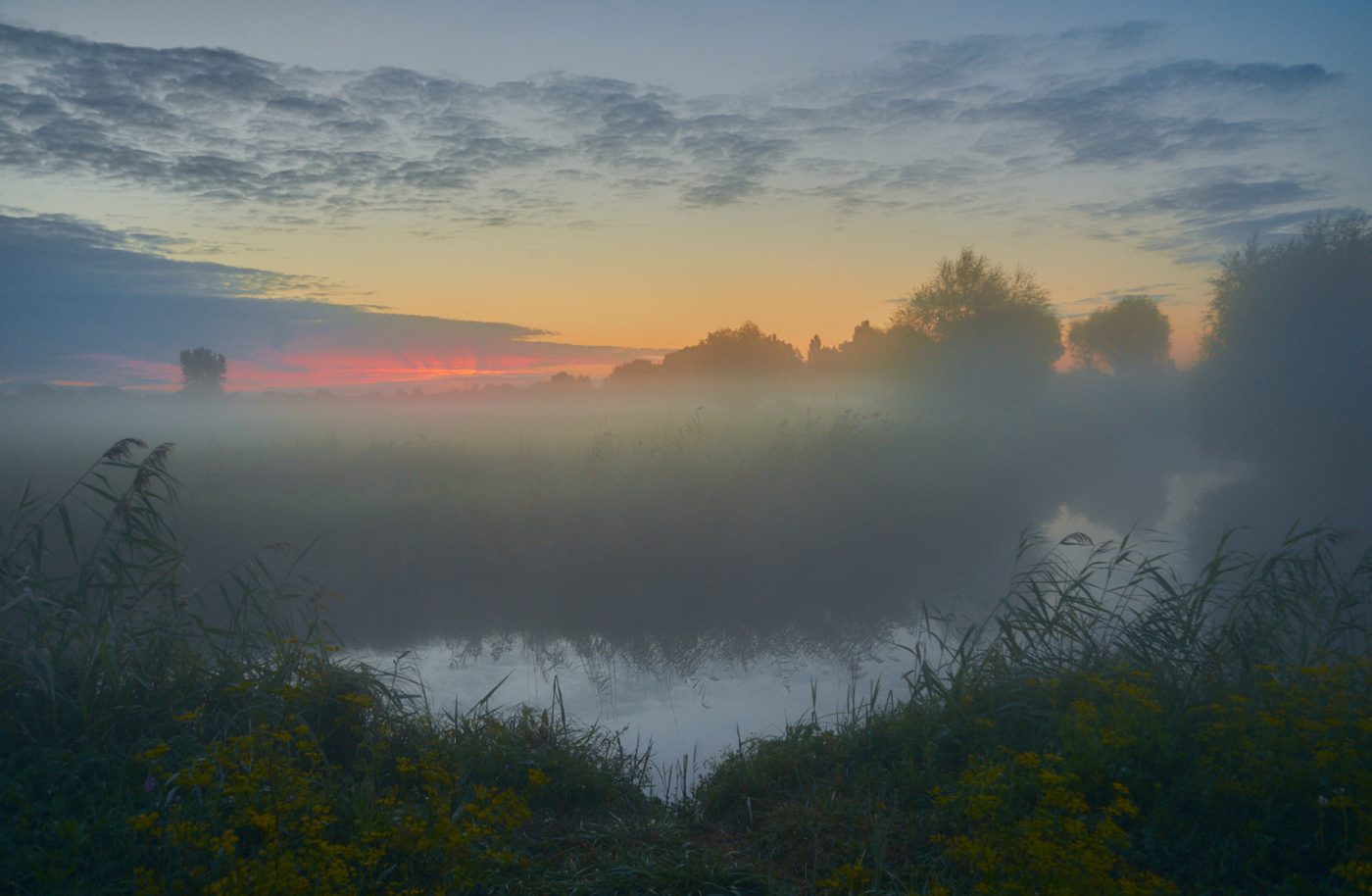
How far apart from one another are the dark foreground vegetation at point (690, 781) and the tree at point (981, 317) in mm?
22030

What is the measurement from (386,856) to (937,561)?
10.2m

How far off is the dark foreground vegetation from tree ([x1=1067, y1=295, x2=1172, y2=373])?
52953 millimetres

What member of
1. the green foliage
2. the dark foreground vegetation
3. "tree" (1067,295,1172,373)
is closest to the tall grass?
the dark foreground vegetation

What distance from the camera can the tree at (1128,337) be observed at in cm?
4788

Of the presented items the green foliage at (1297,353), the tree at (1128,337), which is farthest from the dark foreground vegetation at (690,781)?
the tree at (1128,337)

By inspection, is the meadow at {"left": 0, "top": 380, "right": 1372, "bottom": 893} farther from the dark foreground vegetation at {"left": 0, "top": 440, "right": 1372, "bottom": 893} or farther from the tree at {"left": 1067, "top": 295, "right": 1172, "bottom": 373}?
the tree at {"left": 1067, "top": 295, "right": 1172, "bottom": 373}

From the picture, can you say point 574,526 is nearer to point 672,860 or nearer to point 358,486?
point 358,486

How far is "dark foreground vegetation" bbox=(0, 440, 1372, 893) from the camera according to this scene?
7.52 feet

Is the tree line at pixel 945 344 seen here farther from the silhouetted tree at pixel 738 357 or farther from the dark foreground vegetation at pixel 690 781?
the dark foreground vegetation at pixel 690 781

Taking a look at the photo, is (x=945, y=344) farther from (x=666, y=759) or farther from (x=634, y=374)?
(x=666, y=759)

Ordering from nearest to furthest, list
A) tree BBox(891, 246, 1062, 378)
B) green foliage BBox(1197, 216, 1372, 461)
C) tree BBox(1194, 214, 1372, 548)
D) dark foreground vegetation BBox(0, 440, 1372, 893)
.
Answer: dark foreground vegetation BBox(0, 440, 1372, 893) < tree BBox(1194, 214, 1372, 548) < green foliage BBox(1197, 216, 1372, 461) < tree BBox(891, 246, 1062, 378)

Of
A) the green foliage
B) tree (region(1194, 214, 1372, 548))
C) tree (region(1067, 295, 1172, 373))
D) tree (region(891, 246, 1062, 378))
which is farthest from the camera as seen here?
tree (region(1067, 295, 1172, 373))

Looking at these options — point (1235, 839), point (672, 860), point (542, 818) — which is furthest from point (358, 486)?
point (1235, 839)

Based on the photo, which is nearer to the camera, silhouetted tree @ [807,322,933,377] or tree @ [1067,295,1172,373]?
silhouetted tree @ [807,322,933,377]
